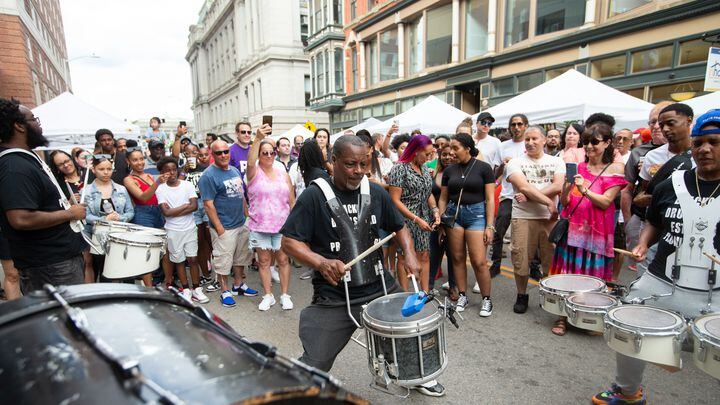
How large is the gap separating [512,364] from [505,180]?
2.82 meters

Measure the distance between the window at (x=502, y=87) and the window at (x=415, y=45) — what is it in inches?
225

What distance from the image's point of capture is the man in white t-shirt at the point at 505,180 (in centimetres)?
592

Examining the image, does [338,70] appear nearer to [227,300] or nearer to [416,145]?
[416,145]

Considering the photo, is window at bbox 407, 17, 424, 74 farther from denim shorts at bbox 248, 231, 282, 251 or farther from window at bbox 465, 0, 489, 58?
denim shorts at bbox 248, 231, 282, 251

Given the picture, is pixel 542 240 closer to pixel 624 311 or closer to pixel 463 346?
pixel 463 346

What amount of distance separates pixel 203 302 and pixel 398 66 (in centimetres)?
2077

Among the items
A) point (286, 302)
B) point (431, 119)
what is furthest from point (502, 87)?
point (286, 302)

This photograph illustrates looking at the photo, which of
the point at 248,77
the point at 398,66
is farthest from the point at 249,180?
the point at 248,77

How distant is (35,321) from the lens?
4.98ft

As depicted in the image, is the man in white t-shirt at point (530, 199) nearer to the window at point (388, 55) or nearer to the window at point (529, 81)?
the window at point (529, 81)

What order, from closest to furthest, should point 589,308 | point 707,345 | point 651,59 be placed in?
1. point 707,345
2. point 589,308
3. point 651,59

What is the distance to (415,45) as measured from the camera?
2197 cm

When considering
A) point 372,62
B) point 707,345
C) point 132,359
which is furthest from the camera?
point 372,62

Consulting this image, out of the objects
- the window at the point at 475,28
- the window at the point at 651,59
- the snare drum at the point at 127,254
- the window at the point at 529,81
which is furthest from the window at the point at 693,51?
the snare drum at the point at 127,254
